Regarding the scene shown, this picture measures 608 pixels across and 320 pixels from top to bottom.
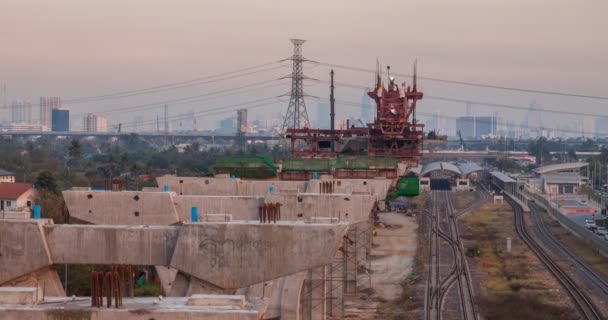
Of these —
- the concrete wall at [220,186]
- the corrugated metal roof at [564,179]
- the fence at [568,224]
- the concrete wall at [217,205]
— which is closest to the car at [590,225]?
the fence at [568,224]

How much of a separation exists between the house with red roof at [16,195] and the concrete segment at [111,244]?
35.4 metres

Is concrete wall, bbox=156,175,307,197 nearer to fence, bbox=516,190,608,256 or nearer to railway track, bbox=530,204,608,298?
railway track, bbox=530,204,608,298

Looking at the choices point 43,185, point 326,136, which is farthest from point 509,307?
point 43,185

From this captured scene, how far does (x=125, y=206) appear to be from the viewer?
71.8 feet

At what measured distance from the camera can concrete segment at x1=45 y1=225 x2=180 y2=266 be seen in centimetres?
1574

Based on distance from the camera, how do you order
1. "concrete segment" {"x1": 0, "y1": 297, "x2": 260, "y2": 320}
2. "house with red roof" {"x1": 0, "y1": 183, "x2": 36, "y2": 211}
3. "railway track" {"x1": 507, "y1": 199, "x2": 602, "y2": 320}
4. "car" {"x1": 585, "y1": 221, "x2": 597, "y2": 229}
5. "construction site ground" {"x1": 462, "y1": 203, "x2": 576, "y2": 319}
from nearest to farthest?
"concrete segment" {"x1": 0, "y1": 297, "x2": 260, "y2": 320}
"construction site ground" {"x1": 462, "y1": 203, "x2": 576, "y2": 319}
"railway track" {"x1": 507, "y1": 199, "x2": 602, "y2": 320}
"car" {"x1": 585, "y1": 221, "x2": 597, "y2": 229}
"house with red roof" {"x1": 0, "y1": 183, "x2": 36, "y2": 211}

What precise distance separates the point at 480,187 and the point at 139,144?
336 feet

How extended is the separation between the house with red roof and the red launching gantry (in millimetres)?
15326

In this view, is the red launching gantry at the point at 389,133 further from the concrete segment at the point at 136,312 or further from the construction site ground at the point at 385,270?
the concrete segment at the point at 136,312

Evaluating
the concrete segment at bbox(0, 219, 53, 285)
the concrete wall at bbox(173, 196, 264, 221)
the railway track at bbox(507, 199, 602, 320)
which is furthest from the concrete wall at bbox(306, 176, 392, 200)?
the concrete segment at bbox(0, 219, 53, 285)

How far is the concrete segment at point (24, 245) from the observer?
1577cm

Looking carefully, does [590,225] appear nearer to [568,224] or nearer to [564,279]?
[568,224]

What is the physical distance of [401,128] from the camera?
4519 centimetres

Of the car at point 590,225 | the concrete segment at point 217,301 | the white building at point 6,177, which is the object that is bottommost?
the car at point 590,225
